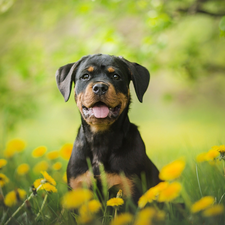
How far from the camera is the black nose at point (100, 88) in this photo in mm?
2438

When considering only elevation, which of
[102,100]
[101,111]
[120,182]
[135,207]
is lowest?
[135,207]

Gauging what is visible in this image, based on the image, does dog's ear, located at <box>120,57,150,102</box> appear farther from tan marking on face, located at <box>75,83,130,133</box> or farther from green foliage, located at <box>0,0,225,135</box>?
green foliage, located at <box>0,0,225,135</box>

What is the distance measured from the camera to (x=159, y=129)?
9.33 m

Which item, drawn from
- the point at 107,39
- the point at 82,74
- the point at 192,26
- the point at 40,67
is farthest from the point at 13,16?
the point at 192,26

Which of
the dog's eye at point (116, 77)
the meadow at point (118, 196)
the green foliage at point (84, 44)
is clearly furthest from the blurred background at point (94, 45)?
the dog's eye at point (116, 77)

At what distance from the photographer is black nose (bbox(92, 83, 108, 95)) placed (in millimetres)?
2438

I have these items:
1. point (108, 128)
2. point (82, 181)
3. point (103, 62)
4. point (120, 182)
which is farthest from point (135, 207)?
point (103, 62)

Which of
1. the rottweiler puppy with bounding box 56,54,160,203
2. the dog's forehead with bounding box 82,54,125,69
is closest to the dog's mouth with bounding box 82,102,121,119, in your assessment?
the rottweiler puppy with bounding box 56,54,160,203

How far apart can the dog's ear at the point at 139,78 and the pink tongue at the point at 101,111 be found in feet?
1.33

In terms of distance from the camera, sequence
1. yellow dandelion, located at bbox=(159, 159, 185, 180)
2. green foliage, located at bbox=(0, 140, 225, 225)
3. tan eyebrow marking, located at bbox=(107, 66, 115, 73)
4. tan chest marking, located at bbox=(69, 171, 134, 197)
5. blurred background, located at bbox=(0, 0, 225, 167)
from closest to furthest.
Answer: yellow dandelion, located at bbox=(159, 159, 185, 180), green foliage, located at bbox=(0, 140, 225, 225), tan chest marking, located at bbox=(69, 171, 134, 197), tan eyebrow marking, located at bbox=(107, 66, 115, 73), blurred background, located at bbox=(0, 0, 225, 167)

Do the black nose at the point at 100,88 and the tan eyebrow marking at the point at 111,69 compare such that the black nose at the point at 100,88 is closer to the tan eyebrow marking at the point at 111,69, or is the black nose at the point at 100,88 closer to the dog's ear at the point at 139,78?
the tan eyebrow marking at the point at 111,69

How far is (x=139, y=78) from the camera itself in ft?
9.12

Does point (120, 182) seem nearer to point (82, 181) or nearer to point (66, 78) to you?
point (82, 181)

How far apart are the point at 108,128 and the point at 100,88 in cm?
47
